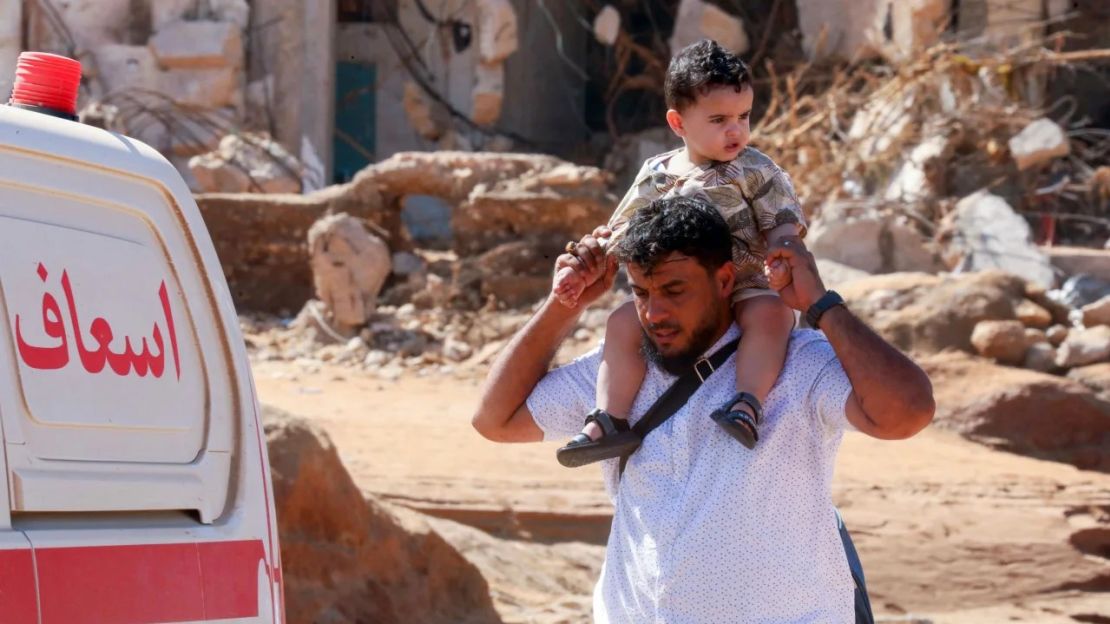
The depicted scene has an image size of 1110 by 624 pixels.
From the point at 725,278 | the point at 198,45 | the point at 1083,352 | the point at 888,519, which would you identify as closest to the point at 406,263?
the point at 198,45

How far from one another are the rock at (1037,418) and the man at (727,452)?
7476 mm

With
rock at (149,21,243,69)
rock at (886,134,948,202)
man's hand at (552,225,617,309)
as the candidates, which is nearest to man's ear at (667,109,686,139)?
man's hand at (552,225,617,309)

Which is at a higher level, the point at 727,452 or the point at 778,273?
the point at 778,273

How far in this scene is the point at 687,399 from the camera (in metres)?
2.93

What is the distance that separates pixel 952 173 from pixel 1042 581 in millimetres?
8957

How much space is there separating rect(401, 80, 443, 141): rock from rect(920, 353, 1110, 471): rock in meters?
11.7

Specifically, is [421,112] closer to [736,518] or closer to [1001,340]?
[1001,340]

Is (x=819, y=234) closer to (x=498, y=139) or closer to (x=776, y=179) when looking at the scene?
(x=498, y=139)

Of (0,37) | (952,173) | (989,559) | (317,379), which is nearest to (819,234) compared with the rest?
(952,173)

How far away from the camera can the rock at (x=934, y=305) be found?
11.0 m

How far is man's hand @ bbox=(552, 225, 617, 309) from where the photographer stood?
3.12m

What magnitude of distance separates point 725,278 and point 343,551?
10.1ft

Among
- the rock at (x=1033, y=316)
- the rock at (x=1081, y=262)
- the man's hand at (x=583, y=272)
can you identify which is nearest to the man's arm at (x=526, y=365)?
the man's hand at (x=583, y=272)

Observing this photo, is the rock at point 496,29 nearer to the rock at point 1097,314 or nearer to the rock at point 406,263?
the rock at point 406,263
